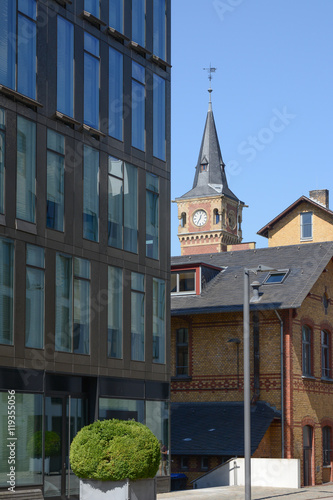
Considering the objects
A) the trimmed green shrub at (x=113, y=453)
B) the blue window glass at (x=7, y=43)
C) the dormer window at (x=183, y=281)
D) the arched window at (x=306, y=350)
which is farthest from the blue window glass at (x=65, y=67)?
the arched window at (x=306, y=350)

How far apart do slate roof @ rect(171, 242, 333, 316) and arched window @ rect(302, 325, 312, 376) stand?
205cm

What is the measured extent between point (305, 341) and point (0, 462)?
19.5 meters

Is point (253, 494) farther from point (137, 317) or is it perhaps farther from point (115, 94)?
point (115, 94)

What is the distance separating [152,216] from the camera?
2858 centimetres

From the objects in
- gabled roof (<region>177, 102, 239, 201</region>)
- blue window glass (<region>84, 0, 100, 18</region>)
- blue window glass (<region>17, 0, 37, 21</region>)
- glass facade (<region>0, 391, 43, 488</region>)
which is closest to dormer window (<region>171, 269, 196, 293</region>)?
blue window glass (<region>84, 0, 100, 18</region>)

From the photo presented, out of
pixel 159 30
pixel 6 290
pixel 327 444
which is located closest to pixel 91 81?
pixel 159 30

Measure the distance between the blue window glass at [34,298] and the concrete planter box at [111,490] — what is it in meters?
4.09

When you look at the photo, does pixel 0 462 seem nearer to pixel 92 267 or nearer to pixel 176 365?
pixel 92 267

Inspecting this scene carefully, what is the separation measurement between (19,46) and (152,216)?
25.5ft

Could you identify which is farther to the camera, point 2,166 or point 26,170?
point 26,170

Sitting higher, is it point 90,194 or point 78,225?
point 90,194

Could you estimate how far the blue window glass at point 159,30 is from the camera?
96.0ft

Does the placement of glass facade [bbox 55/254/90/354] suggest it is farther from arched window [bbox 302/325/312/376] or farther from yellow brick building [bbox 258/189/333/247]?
yellow brick building [bbox 258/189/333/247]

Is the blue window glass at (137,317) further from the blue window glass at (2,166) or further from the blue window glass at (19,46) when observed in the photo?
the blue window glass at (19,46)
